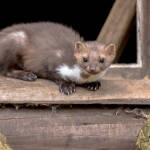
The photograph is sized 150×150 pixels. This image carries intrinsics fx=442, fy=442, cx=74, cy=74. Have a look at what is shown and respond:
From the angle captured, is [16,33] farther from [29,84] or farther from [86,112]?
[86,112]

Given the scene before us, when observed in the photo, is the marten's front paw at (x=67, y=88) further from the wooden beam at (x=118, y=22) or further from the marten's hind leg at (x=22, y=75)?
the wooden beam at (x=118, y=22)

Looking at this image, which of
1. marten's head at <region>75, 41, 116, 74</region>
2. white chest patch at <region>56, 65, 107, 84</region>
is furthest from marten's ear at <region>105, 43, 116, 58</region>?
white chest patch at <region>56, 65, 107, 84</region>

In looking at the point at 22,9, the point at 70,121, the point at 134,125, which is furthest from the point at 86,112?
the point at 22,9

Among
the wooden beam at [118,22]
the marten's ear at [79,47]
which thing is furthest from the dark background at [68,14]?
the marten's ear at [79,47]

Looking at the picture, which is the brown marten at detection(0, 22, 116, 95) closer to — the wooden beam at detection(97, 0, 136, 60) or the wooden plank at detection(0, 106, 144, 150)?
the wooden plank at detection(0, 106, 144, 150)

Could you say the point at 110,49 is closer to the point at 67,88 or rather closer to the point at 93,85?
the point at 93,85
